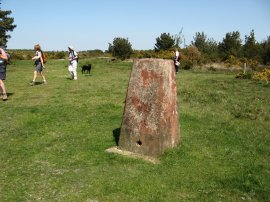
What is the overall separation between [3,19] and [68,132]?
4577 cm

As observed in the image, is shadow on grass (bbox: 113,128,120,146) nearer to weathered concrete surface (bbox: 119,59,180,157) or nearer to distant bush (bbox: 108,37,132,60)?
weathered concrete surface (bbox: 119,59,180,157)

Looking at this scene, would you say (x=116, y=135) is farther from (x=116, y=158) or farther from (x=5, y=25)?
(x=5, y=25)

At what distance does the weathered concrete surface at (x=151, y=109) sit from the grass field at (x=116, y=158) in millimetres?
385

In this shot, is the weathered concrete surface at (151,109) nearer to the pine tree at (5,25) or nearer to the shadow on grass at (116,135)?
the shadow on grass at (116,135)

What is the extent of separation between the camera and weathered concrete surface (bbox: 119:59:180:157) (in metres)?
6.66

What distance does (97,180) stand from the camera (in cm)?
567

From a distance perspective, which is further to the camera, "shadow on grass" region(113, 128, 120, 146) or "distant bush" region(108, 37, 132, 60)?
"distant bush" region(108, 37, 132, 60)

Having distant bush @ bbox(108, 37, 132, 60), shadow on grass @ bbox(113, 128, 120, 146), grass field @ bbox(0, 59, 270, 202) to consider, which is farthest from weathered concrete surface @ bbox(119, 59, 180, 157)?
distant bush @ bbox(108, 37, 132, 60)

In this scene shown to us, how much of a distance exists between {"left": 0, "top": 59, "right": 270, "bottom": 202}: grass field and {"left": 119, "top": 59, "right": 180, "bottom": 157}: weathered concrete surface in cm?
38

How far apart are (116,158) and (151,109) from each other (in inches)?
46.3

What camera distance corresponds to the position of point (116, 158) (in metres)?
6.63

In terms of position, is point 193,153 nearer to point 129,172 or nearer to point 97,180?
point 129,172

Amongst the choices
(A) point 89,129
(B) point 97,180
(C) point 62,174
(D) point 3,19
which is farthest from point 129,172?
(D) point 3,19

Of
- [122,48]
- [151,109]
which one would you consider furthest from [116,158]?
[122,48]
